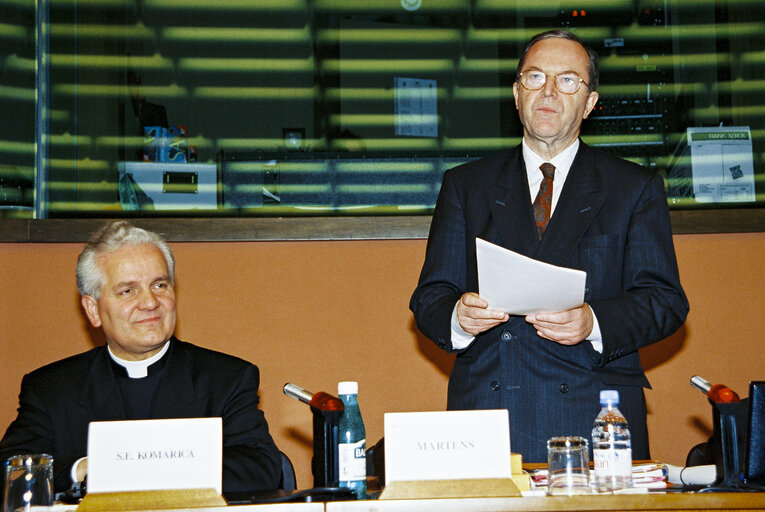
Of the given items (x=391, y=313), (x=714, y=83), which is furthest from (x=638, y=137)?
(x=391, y=313)

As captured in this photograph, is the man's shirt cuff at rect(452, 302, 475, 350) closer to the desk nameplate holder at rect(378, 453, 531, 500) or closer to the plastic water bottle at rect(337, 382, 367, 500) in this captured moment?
the plastic water bottle at rect(337, 382, 367, 500)

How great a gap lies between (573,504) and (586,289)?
86cm

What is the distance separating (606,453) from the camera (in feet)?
5.15

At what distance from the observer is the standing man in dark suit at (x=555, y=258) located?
2141 millimetres

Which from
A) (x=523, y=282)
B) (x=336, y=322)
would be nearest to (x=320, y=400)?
(x=523, y=282)

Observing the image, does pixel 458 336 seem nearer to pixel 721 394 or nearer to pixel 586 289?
pixel 586 289

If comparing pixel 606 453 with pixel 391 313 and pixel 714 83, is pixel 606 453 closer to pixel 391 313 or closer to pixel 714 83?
pixel 391 313

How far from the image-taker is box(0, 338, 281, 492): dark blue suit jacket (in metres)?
2.26

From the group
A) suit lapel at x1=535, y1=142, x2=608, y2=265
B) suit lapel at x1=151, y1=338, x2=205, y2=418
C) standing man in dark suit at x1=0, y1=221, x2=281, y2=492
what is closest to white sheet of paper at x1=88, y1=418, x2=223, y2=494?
standing man in dark suit at x1=0, y1=221, x2=281, y2=492

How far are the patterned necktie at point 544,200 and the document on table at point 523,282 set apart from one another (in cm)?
43

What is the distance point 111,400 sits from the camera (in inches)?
95.5

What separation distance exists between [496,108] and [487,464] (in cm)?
231

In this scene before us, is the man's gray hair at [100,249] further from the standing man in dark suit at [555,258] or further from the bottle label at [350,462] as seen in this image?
the bottle label at [350,462]

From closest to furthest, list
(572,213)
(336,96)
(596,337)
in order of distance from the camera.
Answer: (596,337)
(572,213)
(336,96)
